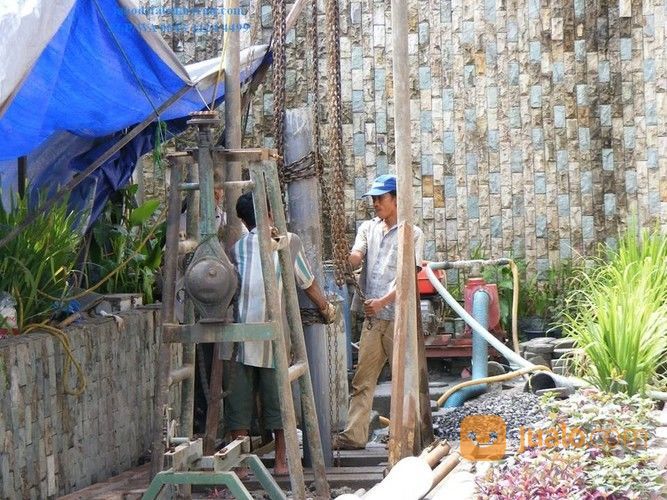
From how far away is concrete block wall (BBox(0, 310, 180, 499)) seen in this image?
7.09 meters

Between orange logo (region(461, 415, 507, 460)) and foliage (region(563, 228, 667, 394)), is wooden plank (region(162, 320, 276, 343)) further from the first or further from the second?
foliage (region(563, 228, 667, 394))

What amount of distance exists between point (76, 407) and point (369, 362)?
2.30 metres

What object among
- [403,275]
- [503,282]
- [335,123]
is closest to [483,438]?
[403,275]

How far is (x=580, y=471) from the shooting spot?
657 cm

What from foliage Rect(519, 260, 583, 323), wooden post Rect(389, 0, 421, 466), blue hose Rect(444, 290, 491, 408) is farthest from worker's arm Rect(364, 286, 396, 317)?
foliage Rect(519, 260, 583, 323)

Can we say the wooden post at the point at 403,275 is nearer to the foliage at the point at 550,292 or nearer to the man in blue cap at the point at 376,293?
the man in blue cap at the point at 376,293

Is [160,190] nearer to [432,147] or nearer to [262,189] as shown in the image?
[432,147]

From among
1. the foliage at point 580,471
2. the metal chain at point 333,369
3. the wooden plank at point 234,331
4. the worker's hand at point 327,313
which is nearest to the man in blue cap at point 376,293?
the metal chain at point 333,369

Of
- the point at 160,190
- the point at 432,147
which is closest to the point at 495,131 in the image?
the point at 432,147

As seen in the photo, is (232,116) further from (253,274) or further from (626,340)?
(626,340)

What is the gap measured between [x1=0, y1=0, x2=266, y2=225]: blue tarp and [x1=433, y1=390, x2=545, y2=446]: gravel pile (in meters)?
2.84

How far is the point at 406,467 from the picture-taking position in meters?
7.14

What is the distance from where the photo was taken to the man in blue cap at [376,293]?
361 inches

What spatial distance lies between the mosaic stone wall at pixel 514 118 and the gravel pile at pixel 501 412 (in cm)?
277
